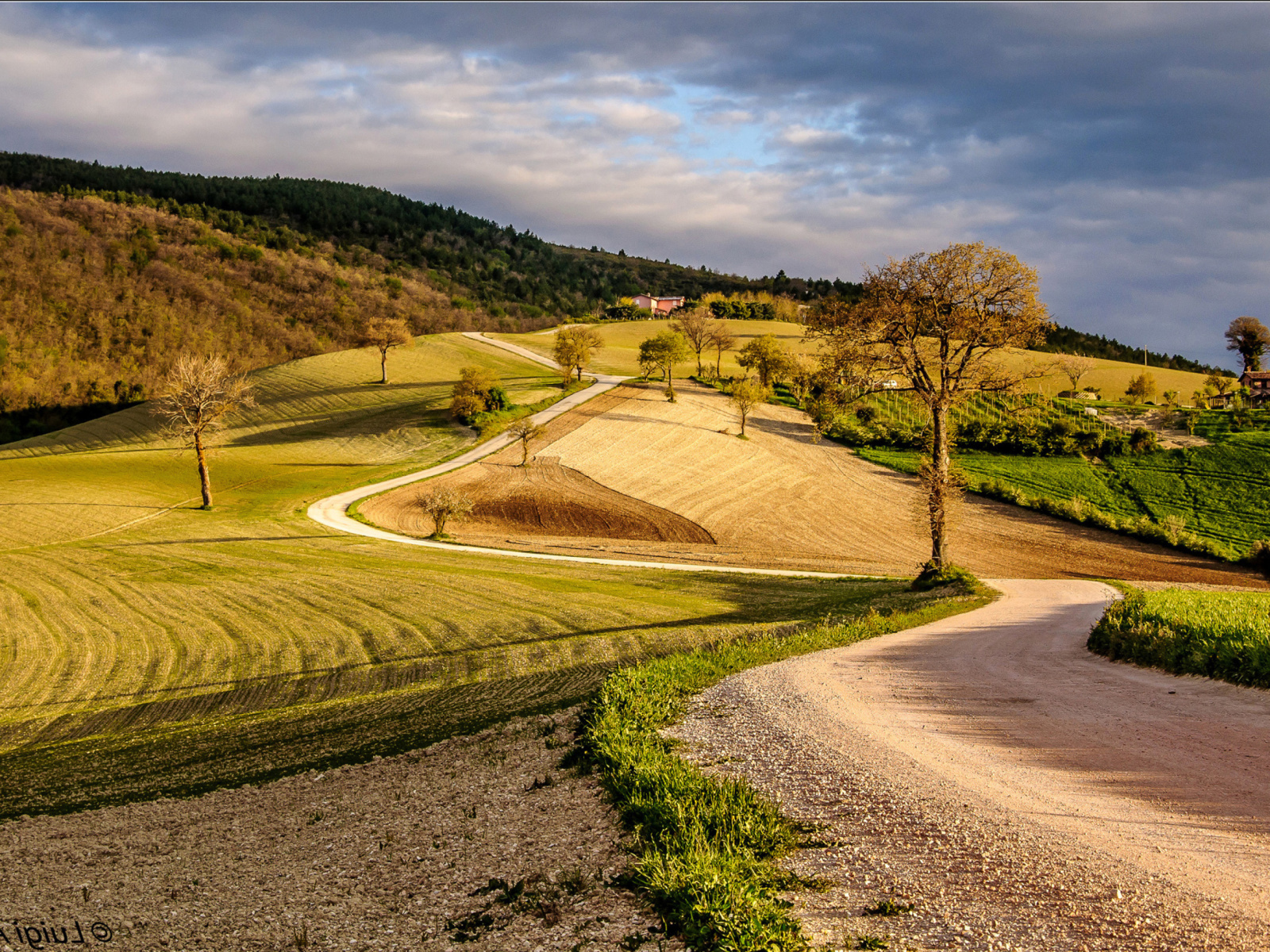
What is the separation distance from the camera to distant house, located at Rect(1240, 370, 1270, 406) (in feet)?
275

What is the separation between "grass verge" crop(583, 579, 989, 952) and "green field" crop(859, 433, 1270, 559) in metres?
46.7

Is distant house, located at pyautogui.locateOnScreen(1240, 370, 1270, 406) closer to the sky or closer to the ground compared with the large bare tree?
closer to the sky

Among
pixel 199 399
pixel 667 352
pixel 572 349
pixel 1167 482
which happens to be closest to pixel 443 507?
pixel 199 399

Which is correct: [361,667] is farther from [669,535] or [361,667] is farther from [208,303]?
[208,303]

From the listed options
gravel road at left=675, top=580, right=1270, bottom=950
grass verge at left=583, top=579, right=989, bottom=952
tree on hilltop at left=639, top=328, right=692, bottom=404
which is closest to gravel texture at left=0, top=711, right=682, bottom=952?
grass verge at left=583, top=579, right=989, bottom=952

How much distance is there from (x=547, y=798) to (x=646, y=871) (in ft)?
9.64

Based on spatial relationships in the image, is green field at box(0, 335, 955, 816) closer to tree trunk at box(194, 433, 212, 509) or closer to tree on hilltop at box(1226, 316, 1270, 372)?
tree trunk at box(194, 433, 212, 509)

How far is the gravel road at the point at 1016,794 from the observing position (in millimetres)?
5922

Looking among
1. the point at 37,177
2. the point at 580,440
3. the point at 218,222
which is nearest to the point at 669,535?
the point at 580,440

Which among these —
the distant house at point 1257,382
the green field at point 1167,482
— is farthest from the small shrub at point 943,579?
the distant house at point 1257,382

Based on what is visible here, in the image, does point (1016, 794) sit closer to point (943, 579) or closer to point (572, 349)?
point (943, 579)

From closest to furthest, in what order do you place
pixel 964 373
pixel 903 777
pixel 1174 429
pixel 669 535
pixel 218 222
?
1. pixel 903 777
2. pixel 964 373
3. pixel 669 535
4. pixel 1174 429
5. pixel 218 222

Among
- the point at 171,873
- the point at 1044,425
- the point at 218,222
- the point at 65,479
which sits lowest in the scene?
the point at 65,479

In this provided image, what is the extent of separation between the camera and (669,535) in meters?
47.9
